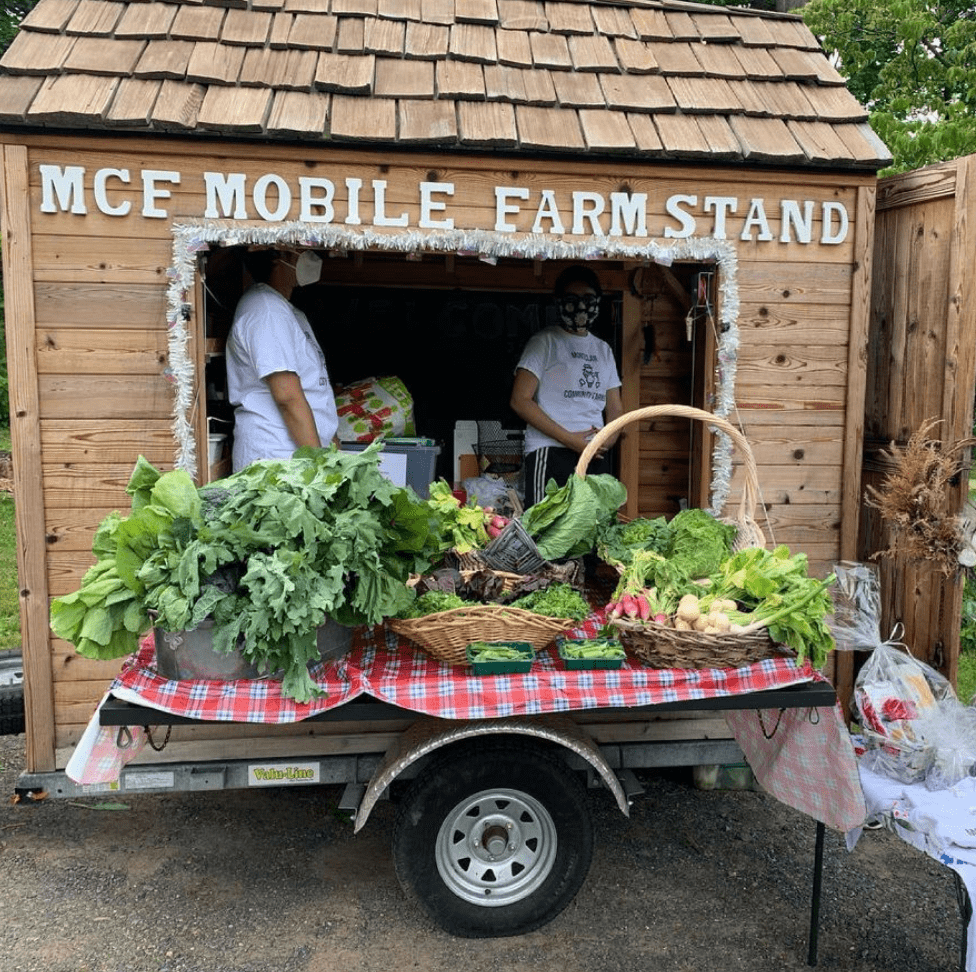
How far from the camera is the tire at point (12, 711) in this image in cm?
423

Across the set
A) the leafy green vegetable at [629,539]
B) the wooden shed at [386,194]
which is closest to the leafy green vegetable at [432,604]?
the leafy green vegetable at [629,539]

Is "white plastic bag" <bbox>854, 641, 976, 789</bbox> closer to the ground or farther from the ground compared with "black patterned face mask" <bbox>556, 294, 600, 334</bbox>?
closer to the ground

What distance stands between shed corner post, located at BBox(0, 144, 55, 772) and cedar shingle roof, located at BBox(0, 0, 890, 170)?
0.34 metres

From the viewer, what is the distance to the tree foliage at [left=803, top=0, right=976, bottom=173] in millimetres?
9359

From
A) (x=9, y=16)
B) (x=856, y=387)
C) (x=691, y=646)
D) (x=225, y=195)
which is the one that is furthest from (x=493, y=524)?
(x=9, y=16)

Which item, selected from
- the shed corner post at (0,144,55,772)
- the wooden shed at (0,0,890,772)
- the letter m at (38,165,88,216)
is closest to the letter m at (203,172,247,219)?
the wooden shed at (0,0,890,772)

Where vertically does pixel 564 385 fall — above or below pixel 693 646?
above

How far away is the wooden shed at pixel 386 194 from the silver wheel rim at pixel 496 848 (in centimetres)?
101

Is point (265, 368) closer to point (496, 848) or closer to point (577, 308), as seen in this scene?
point (577, 308)

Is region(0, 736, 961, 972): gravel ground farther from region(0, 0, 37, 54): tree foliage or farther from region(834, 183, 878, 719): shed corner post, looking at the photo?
region(0, 0, 37, 54): tree foliage

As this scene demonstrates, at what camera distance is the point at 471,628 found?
10.8 ft

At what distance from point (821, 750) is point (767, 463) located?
1546mm

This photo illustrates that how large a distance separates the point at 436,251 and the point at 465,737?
2.13 meters

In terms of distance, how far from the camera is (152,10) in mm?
4602
